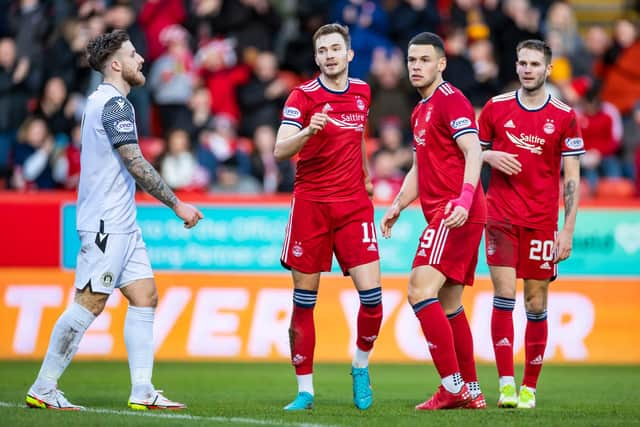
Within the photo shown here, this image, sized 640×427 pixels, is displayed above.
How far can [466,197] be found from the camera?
843 centimetres

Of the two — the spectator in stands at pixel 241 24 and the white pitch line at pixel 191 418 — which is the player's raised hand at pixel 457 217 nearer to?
the white pitch line at pixel 191 418

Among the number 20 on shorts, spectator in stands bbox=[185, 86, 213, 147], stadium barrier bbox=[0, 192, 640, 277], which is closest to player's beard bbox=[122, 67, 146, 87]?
Answer: the number 20 on shorts

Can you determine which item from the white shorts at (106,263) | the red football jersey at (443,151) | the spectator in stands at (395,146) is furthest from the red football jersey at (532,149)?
the spectator in stands at (395,146)

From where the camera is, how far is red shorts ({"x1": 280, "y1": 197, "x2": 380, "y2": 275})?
29.3 feet

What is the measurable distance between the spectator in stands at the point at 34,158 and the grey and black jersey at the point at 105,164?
6973 millimetres

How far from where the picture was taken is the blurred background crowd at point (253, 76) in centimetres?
1573

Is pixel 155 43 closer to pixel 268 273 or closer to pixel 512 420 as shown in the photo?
pixel 268 273

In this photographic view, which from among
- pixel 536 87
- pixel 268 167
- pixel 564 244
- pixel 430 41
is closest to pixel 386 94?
pixel 268 167

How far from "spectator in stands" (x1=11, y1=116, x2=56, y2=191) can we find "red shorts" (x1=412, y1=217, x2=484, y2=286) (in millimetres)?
7865

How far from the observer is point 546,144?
933 centimetres

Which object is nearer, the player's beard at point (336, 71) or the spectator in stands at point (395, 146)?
the player's beard at point (336, 71)

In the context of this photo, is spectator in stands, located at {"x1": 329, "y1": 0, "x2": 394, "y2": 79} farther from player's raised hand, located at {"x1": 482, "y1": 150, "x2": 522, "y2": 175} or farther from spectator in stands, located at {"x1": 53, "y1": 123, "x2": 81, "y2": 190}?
player's raised hand, located at {"x1": 482, "y1": 150, "x2": 522, "y2": 175}

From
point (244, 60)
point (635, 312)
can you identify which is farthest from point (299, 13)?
point (635, 312)

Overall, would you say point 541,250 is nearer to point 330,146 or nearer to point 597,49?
point 330,146
